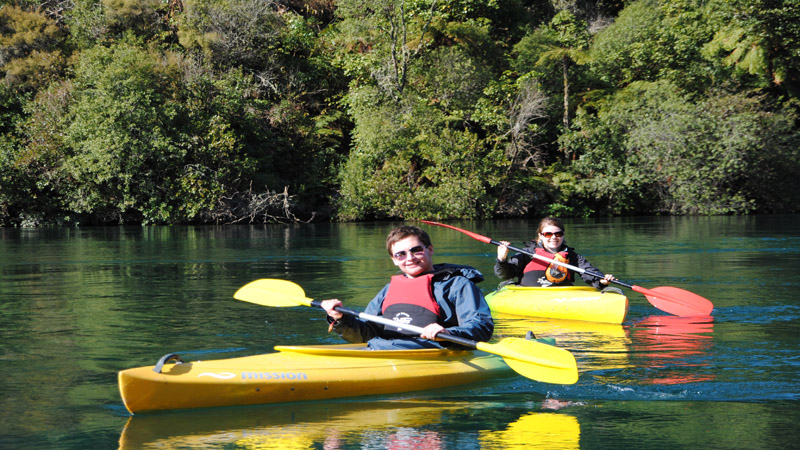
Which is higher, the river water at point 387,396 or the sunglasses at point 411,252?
the sunglasses at point 411,252

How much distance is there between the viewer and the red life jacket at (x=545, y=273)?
8625mm

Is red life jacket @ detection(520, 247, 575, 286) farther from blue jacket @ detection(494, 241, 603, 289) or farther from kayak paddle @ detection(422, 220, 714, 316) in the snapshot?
kayak paddle @ detection(422, 220, 714, 316)

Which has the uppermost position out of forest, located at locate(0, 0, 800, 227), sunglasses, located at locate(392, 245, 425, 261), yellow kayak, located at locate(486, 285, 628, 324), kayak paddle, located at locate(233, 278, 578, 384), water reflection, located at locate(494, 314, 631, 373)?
forest, located at locate(0, 0, 800, 227)

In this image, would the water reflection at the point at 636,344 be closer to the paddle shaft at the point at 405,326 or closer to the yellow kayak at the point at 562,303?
the yellow kayak at the point at 562,303

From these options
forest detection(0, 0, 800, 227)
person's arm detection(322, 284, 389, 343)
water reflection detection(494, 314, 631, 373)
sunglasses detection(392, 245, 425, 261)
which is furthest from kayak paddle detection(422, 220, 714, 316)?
forest detection(0, 0, 800, 227)

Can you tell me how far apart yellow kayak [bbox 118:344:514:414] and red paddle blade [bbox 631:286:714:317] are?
3.28 m

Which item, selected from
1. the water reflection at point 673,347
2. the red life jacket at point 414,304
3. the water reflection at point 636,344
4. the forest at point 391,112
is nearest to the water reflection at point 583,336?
the water reflection at point 636,344

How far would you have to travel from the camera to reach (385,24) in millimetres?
30984

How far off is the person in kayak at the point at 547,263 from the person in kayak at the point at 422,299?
3066mm

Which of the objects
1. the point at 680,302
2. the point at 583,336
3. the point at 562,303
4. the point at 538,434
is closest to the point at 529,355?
the point at 538,434

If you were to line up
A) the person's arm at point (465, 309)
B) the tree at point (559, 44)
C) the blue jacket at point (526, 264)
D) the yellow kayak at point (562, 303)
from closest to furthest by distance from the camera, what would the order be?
the person's arm at point (465, 309)
the yellow kayak at point (562, 303)
the blue jacket at point (526, 264)
the tree at point (559, 44)

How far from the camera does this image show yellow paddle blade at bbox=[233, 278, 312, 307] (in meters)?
6.05

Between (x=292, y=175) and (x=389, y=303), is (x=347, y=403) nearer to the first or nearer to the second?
(x=389, y=303)

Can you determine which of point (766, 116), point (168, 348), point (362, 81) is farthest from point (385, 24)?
point (168, 348)
